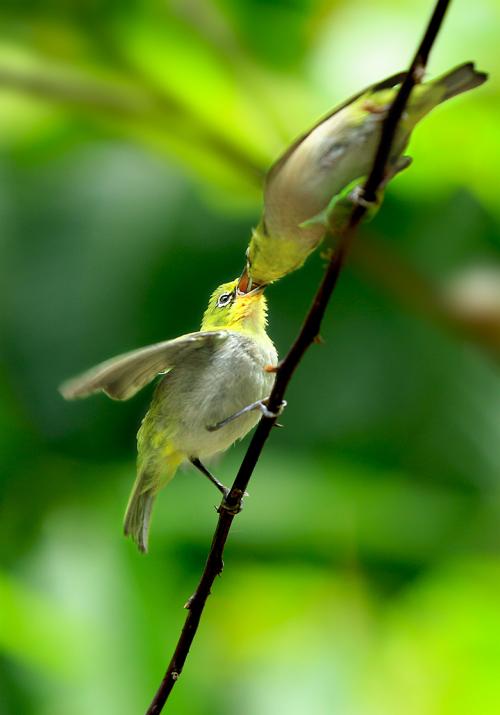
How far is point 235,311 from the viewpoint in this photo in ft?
3.31

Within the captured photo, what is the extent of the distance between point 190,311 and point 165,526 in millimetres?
531

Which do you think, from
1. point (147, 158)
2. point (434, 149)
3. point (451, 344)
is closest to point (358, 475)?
point (451, 344)

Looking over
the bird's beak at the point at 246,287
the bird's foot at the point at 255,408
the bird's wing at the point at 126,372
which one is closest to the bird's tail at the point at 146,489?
the bird's foot at the point at 255,408

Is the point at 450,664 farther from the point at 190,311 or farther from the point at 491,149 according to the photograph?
the point at 491,149

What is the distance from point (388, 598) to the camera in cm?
229

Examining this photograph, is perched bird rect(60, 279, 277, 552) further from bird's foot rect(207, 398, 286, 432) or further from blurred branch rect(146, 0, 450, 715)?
blurred branch rect(146, 0, 450, 715)

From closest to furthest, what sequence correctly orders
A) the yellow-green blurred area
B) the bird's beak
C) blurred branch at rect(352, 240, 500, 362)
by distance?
the bird's beak < blurred branch at rect(352, 240, 500, 362) < the yellow-green blurred area

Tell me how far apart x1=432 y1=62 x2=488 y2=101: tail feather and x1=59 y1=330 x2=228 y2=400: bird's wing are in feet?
0.96

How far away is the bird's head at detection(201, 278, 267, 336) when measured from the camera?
966 mm

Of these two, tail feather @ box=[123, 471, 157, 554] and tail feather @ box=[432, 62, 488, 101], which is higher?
tail feather @ box=[432, 62, 488, 101]

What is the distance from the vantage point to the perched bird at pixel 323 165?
621mm

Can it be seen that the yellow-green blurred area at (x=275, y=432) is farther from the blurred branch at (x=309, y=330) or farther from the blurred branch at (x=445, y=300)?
the blurred branch at (x=309, y=330)

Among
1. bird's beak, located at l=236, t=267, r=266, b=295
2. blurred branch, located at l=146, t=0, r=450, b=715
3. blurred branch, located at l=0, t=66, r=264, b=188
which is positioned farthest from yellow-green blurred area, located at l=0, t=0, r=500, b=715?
blurred branch, located at l=146, t=0, r=450, b=715

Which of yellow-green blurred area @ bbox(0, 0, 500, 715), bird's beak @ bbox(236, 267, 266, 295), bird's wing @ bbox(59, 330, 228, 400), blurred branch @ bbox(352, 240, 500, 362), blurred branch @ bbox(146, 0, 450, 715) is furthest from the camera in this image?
yellow-green blurred area @ bbox(0, 0, 500, 715)
